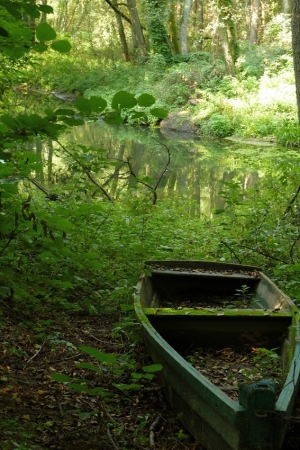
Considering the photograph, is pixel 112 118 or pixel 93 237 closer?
pixel 112 118

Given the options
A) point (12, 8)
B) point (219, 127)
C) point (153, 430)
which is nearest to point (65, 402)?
point (153, 430)

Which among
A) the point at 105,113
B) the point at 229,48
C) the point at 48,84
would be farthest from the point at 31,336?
the point at 48,84

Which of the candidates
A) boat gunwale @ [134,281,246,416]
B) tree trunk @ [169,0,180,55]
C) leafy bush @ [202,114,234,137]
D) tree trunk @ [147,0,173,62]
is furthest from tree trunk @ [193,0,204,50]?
boat gunwale @ [134,281,246,416]

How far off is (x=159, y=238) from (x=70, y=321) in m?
2.05

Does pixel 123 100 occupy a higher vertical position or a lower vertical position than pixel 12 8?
lower

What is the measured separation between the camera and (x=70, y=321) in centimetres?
486

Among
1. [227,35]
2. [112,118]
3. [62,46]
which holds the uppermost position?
[227,35]

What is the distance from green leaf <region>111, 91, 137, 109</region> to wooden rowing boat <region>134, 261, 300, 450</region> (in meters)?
1.37

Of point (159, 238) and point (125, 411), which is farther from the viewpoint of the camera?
point (159, 238)

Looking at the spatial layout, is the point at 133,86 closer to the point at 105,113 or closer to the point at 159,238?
the point at 159,238

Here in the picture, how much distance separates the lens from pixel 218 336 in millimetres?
4312

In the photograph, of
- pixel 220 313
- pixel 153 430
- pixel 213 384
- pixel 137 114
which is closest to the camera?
pixel 137 114

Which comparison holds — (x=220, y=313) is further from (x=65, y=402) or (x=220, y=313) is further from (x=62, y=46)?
(x=62, y=46)

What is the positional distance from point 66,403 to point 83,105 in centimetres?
207
